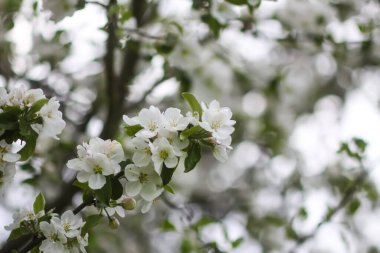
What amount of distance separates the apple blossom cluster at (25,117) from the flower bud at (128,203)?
0.22m

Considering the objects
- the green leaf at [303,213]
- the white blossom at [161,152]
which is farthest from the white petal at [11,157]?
the green leaf at [303,213]

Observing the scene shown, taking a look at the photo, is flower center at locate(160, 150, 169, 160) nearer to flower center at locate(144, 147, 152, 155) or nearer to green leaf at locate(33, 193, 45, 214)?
flower center at locate(144, 147, 152, 155)

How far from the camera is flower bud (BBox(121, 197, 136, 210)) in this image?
1.38 metres

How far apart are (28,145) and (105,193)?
0.79 feet

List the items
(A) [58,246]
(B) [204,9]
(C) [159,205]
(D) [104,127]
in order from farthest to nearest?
(C) [159,205] < (D) [104,127] < (B) [204,9] < (A) [58,246]

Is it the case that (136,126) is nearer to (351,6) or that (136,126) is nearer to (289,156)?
(351,6)

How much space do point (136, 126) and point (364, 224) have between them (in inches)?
106

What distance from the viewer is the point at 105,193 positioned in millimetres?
1330

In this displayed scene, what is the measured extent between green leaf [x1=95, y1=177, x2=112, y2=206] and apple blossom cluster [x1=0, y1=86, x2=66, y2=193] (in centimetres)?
18

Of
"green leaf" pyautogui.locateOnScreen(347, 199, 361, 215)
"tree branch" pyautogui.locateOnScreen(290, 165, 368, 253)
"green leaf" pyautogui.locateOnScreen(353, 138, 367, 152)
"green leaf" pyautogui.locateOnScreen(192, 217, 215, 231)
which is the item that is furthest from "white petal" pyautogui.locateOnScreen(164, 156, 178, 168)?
"green leaf" pyautogui.locateOnScreen(347, 199, 361, 215)

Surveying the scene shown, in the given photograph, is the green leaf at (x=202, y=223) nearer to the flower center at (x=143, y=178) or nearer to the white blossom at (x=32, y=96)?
the flower center at (x=143, y=178)

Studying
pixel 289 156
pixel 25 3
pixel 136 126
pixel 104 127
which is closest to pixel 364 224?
pixel 289 156

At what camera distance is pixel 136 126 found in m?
1.37

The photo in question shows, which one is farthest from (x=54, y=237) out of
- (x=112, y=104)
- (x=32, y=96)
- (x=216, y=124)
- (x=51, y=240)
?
(x=112, y=104)
